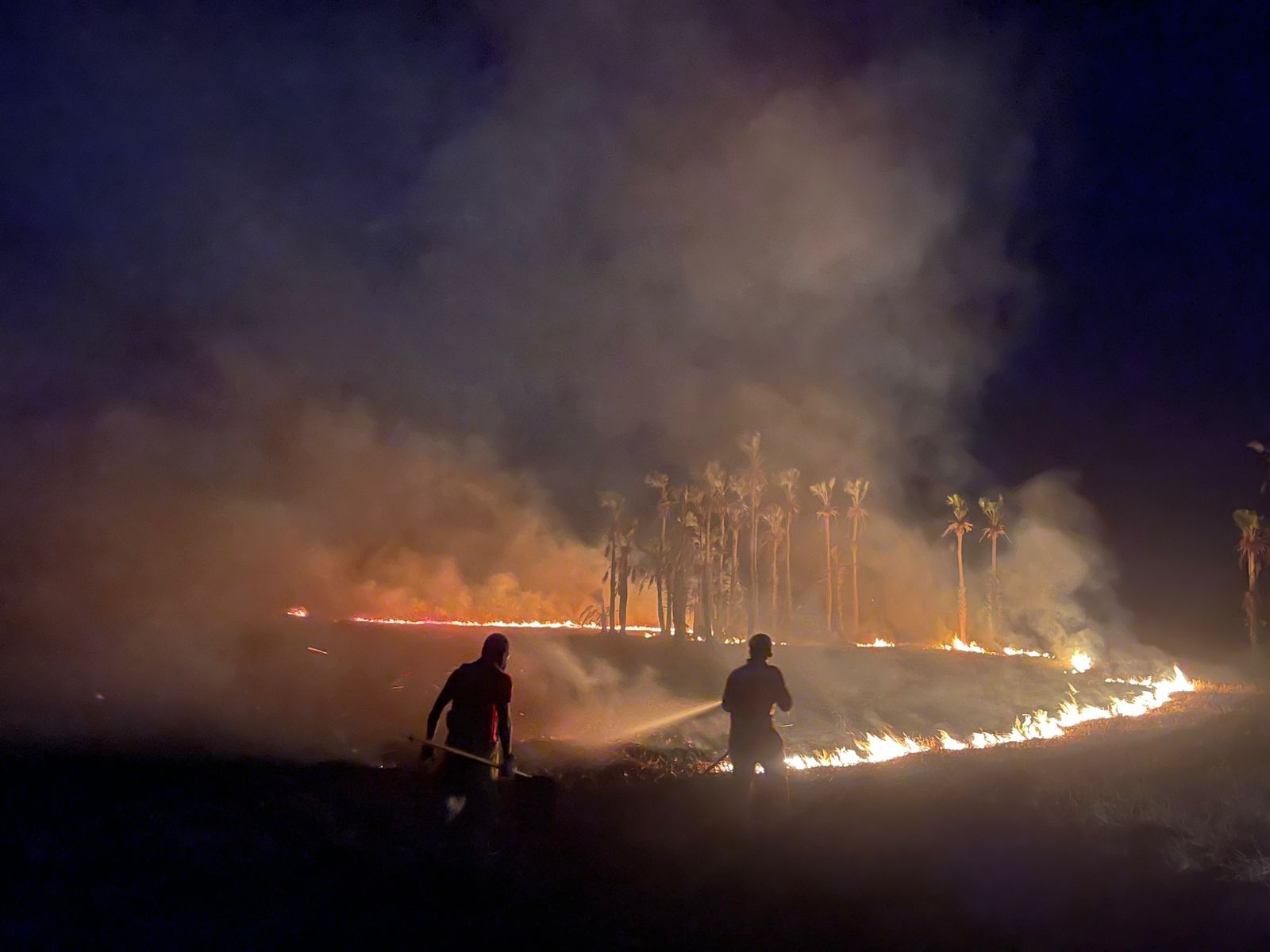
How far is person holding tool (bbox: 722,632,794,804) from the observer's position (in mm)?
9422

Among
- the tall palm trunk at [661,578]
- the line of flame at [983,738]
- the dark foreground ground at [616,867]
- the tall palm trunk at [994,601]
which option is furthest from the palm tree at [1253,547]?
the dark foreground ground at [616,867]

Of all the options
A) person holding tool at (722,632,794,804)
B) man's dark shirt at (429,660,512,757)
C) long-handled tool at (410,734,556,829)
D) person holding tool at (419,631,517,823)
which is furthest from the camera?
long-handled tool at (410,734,556,829)

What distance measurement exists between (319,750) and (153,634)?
1417 centimetres

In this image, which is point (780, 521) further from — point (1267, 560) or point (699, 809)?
point (699, 809)

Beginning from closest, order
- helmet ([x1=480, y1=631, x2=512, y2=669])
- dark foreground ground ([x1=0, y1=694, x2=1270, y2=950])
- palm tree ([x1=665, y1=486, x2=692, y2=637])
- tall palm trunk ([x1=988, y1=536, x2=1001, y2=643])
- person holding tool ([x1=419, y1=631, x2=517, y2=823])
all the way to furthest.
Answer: dark foreground ground ([x1=0, y1=694, x2=1270, y2=950]), person holding tool ([x1=419, y1=631, x2=517, y2=823]), helmet ([x1=480, y1=631, x2=512, y2=669]), palm tree ([x1=665, y1=486, x2=692, y2=637]), tall palm trunk ([x1=988, y1=536, x2=1001, y2=643])

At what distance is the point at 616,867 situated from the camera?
336 inches

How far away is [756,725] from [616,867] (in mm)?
2138

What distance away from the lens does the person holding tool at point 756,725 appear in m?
9.42

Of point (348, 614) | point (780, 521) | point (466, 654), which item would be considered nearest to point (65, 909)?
point (466, 654)

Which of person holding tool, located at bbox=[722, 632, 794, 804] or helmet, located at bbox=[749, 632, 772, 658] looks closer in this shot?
person holding tool, located at bbox=[722, 632, 794, 804]

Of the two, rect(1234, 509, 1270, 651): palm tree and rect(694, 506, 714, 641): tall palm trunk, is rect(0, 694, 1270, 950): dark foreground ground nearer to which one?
rect(694, 506, 714, 641): tall palm trunk

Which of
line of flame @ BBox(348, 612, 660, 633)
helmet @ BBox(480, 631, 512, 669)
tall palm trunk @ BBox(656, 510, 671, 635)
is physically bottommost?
helmet @ BBox(480, 631, 512, 669)

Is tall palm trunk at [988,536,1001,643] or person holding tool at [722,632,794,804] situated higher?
tall palm trunk at [988,536,1001,643]

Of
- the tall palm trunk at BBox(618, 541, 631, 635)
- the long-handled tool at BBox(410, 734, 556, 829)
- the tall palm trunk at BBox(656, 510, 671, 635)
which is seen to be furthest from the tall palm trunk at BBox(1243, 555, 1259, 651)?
the long-handled tool at BBox(410, 734, 556, 829)
